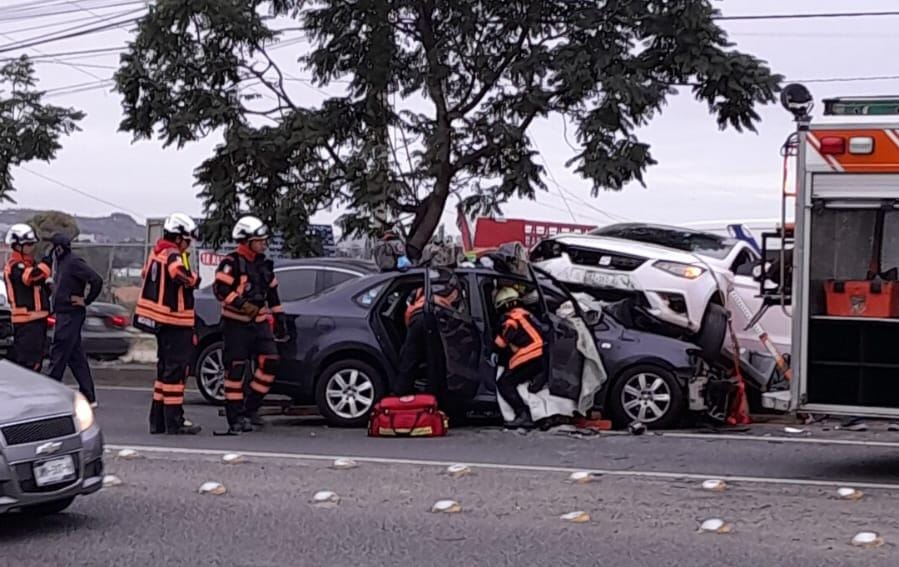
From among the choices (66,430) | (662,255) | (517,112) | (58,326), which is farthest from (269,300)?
(517,112)

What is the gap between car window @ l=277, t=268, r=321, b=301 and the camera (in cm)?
1486

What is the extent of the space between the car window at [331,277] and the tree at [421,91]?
2242 millimetres

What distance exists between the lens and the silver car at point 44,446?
6840 millimetres

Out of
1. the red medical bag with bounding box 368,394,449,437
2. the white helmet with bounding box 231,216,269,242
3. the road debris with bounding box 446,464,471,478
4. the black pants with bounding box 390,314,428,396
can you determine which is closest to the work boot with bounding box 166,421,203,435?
the red medical bag with bounding box 368,394,449,437

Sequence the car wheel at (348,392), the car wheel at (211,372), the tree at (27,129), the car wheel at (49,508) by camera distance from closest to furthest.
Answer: the car wheel at (49,508)
the car wheel at (348,392)
the car wheel at (211,372)
the tree at (27,129)

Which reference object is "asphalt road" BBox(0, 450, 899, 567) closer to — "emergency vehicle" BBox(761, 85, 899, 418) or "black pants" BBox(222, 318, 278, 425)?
"emergency vehicle" BBox(761, 85, 899, 418)

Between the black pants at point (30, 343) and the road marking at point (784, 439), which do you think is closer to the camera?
the road marking at point (784, 439)

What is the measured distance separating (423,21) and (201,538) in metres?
10.6

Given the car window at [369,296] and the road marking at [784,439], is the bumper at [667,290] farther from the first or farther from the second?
the car window at [369,296]

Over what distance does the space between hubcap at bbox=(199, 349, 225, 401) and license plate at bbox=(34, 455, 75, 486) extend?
21.5 ft

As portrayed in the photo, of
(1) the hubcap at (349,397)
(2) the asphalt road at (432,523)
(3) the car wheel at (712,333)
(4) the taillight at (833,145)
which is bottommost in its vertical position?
(2) the asphalt road at (432,523)

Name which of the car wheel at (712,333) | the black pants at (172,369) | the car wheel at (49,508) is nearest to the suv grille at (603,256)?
the car wheel at (712,333)

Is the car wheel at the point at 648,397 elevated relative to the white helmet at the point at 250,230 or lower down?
lower down

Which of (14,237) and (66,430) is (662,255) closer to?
(14,237)
